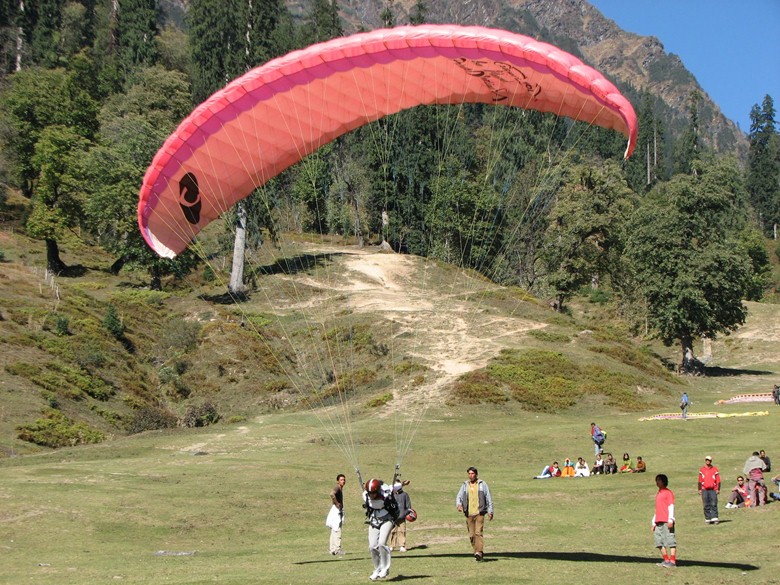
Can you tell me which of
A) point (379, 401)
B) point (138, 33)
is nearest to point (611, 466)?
point (379, 401)

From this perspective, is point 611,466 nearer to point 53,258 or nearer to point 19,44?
point 53,258

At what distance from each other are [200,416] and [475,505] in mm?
28085

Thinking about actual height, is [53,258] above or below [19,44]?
below

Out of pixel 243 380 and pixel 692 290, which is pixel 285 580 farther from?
pixel 692 290

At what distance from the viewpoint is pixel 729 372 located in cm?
6131

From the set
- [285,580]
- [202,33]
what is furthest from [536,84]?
[202,33]

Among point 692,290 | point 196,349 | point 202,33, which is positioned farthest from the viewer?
point 202,33

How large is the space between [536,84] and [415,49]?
7.27 feet

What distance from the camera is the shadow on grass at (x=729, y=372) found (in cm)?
5988

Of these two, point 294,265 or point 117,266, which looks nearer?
point 117,266

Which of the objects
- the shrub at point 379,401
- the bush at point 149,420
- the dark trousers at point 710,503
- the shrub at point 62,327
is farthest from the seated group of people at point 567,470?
the shrub at point 62,327

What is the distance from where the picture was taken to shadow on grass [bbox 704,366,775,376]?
59875mm

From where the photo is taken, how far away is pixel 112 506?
19.6 meters

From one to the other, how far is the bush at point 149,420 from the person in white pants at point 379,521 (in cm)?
2534
